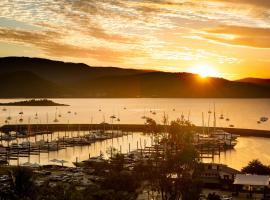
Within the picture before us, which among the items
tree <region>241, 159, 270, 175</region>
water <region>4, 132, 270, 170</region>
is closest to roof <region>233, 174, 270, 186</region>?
tree <region>241, 159, 270, 175</region>

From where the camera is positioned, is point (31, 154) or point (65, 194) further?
point (31, 154)

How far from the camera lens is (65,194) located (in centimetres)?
1764

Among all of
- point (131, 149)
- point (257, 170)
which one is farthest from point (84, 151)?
point (257, 170)

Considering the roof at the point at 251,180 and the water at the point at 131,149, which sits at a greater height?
the roof at the point at 251,180

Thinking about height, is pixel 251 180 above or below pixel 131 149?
above

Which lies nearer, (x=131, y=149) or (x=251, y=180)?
Result: (x=251, y=180)

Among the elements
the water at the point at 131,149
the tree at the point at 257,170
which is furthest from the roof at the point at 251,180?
the water at the point at 131,149

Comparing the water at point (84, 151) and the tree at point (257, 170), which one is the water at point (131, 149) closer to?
the water at point (84, 151)

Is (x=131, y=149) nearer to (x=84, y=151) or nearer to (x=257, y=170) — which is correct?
(x=84, y=151)

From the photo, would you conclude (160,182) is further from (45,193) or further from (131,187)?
(45,193)

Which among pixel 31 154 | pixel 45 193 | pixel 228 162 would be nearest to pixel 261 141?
pixel 228 162

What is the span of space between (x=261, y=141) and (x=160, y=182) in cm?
6916

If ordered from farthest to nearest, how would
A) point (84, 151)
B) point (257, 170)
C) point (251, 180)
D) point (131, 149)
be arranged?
point (131, 149), point (84, 151), point (257, 170), point (251, 180)

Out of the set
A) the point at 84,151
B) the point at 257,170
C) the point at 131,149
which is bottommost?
the point at 84,151
